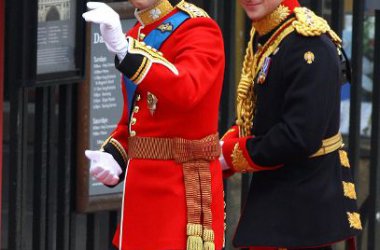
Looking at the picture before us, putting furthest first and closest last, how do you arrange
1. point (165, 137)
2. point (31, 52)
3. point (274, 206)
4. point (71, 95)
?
1. point (71, 95)
2. point (31, 52)
3. point (274, 206)
4. point (165, 137)

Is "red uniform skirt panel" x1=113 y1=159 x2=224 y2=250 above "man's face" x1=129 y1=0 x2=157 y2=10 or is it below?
below

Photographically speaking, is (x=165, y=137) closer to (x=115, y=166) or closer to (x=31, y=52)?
(x=115, y=166)

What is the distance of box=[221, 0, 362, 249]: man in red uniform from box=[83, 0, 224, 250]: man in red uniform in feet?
0.74

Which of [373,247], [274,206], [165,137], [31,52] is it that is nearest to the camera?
[165,137]

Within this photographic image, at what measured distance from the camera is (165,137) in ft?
14.4

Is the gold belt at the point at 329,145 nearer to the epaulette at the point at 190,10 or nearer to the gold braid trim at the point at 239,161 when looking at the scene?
the gold braid trim at the point at 239,161

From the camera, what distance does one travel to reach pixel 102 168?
4371 millimetres

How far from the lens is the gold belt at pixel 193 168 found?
4.40 meters

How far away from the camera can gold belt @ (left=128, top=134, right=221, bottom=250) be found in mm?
4398

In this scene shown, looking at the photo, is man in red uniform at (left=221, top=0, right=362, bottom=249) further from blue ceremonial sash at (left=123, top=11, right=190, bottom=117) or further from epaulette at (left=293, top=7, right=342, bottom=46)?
blue ceremonial sash at (left=123, top=11, right=190, bottom=117)

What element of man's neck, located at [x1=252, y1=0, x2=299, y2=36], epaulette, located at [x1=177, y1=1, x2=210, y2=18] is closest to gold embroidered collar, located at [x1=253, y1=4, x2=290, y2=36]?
man's neck, located at [x1=252, y1=0, x2=299, y2=36]

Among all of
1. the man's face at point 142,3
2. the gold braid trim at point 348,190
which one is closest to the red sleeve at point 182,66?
the man's face at point 142,3

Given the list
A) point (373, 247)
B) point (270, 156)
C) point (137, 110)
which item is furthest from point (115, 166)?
point (373, 247)

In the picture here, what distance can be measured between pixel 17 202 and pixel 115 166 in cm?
88
